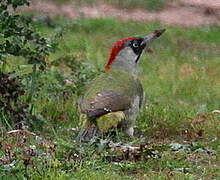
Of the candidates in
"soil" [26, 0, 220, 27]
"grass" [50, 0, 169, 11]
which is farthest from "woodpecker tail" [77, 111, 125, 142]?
"grass" [50, 0, 169, 11]

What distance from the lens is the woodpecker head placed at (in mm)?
8062

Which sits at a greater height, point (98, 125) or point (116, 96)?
point (116, 96)

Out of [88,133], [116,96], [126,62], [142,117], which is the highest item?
[126,62]

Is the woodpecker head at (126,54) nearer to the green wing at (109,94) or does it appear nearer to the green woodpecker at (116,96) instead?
the green woodpecker at (116,96)

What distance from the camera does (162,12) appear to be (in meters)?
16.0

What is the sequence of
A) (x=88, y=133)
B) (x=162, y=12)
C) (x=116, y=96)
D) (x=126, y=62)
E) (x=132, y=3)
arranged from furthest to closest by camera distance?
(x=132, y=3) → (x=162, y=12) → (x=126, y=62) → (x=116, y=96) → (x=88, y=133)

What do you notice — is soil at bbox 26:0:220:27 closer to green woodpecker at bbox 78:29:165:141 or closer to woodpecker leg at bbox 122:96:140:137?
green woodpecker at bbox 78:29:165:141

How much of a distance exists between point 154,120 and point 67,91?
1.25 meters

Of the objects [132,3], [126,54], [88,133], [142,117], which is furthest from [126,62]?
[132,3]

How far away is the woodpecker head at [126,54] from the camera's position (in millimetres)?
8062

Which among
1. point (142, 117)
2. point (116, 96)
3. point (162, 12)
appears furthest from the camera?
point (162, 12)

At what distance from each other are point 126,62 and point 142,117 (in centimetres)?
66

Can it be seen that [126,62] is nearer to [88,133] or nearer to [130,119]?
[130,119]

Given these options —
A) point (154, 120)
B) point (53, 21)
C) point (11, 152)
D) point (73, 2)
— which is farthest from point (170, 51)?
point (11, 152)
